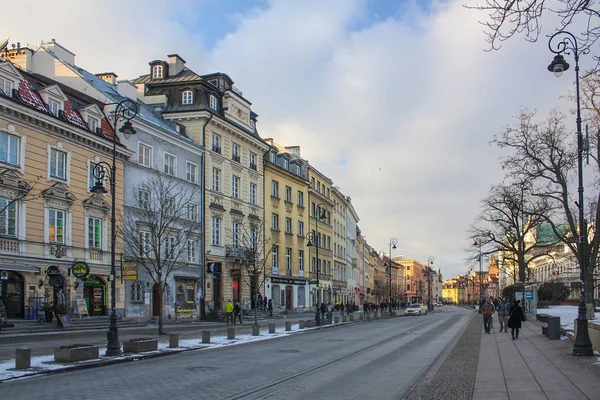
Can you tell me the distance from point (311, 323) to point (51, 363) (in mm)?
24246

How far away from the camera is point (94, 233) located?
35.0 metres

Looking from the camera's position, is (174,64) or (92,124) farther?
(174,64)

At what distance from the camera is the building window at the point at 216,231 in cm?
4806

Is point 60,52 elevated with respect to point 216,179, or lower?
elevated

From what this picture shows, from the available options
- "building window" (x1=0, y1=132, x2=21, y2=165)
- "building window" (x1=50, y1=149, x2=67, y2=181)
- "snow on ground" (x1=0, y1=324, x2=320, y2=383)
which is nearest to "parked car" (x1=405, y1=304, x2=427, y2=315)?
"snow on ground" (x1=0, y1=324, x2=320, y2=383)

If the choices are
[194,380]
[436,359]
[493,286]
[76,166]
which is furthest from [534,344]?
[493,286]

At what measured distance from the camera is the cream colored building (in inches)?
2299

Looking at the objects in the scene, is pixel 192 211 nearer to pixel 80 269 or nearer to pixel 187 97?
pixel 187 97

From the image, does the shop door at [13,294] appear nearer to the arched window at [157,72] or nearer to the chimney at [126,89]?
the chimney at [126,89]

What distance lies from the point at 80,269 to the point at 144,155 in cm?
1167

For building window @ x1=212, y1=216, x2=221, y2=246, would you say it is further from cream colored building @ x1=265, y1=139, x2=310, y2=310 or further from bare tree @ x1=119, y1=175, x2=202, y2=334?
cream colored building @ x1=265, y1=139, x2=310, y2=310

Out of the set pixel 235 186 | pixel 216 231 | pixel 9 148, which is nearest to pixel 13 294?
pixel 9 148

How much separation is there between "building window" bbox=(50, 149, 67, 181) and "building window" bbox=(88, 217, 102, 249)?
3.13 metres

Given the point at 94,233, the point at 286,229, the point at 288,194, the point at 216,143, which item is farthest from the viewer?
the point at 288,194
